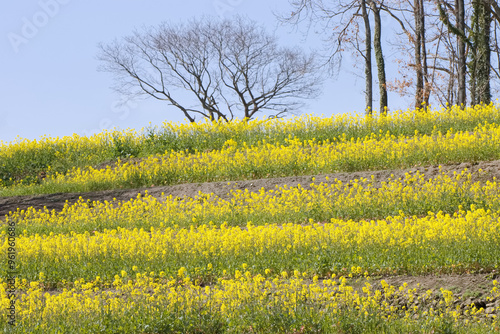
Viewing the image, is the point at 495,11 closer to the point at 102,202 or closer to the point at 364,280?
the point at 102,202

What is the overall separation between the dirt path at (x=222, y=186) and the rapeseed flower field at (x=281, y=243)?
0.67 feet

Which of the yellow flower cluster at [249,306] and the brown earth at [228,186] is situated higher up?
the brown earth at [228,186]

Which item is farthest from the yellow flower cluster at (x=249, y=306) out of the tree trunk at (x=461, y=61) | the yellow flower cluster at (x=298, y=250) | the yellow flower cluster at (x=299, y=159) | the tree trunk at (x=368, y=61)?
the tree trunk at (x=461, y=61)

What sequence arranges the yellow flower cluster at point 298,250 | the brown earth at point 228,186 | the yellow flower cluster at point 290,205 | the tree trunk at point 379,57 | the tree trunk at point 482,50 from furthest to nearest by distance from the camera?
the tree trunk at point 379,57 → the tree trunk at point 482,50 → the brown earth at point 228,186 → the yellow flower cluster at point 290,205 → the yellow flower cluster at point 298,250

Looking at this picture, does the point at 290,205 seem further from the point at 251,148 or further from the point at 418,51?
the point at 418,51

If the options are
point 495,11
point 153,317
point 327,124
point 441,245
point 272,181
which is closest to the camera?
point 153,317

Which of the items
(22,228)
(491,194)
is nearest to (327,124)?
(491,194)

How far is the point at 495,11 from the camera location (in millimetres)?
21266

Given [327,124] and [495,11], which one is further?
[495,11]

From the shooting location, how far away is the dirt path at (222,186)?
37.1ft

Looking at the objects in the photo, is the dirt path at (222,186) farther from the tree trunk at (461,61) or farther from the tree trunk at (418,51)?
the tree trunk at (418,51)

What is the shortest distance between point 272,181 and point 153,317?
23.8 feet

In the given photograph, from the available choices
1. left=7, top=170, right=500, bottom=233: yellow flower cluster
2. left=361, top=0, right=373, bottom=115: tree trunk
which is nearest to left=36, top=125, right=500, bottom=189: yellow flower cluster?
left=7, top=170, right=500, bottom=233: yellow flower cluster

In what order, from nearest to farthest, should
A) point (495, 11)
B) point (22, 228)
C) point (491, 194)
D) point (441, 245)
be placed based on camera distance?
point (441, 245)
point (491, 194)
point (22, 228)
point (495, 11)
